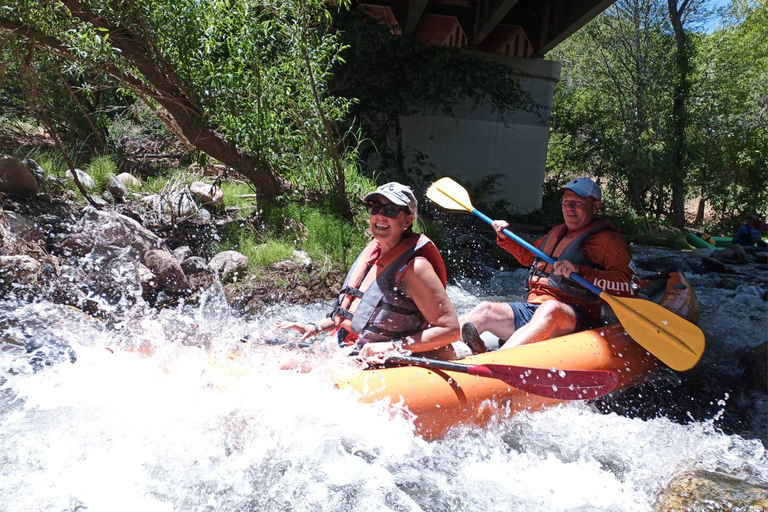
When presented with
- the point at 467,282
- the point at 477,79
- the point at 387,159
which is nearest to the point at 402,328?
the point at 467,282

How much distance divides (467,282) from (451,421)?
13.0 feet

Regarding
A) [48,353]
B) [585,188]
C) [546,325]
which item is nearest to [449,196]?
[585,188]

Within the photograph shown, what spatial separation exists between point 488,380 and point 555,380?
33 centimetres

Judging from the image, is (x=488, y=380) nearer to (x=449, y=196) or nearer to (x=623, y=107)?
(x=449, y=196)

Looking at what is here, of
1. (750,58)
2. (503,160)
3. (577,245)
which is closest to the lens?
(577,245)

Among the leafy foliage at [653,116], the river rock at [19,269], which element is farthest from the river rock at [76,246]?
the leafy foliage at [653,116]

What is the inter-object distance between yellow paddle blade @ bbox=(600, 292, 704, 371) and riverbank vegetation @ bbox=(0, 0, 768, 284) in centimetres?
301

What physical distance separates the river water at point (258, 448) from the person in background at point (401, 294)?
0.18 metres

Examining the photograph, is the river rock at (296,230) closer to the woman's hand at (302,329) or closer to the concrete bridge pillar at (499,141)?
the woman's hand at (302,329)

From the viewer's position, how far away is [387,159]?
9391 mm

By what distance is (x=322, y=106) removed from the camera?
5.50 metres

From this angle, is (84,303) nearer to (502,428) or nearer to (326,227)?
(326,227)

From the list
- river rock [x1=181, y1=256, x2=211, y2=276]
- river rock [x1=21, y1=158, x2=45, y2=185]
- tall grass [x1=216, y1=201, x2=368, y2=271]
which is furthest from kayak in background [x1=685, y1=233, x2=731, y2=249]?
river rock [x1=21, y1=158, x2=45, y2=185]

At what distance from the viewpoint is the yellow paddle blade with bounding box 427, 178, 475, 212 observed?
168 inches
